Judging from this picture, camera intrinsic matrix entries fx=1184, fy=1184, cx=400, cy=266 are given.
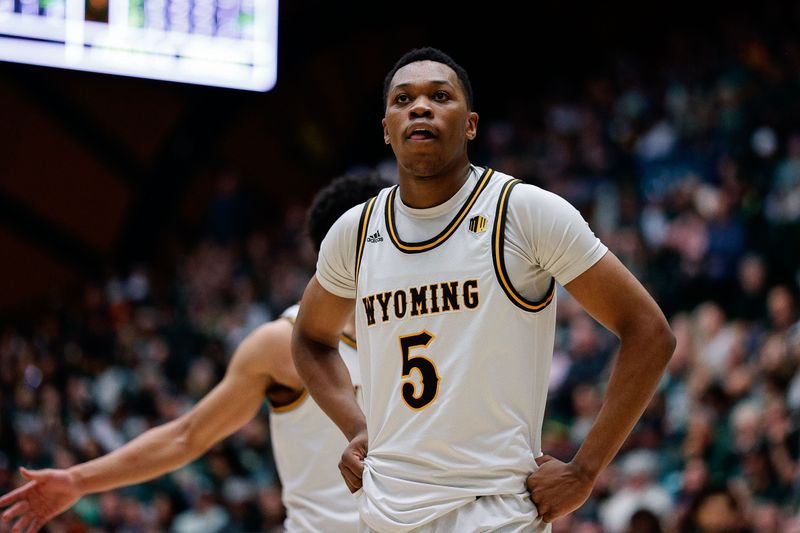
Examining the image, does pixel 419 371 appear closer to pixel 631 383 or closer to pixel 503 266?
pixel 503 266

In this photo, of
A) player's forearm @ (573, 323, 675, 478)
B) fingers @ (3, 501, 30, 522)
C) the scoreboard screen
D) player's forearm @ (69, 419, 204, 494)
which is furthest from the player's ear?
the scoreboard screen

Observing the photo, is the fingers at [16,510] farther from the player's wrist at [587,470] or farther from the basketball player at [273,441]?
the player's wrist at [587,470]

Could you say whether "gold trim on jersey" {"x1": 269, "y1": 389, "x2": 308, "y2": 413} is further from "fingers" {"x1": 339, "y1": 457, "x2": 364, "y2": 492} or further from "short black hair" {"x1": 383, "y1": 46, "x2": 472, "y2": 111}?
"short black hair" {"x1": 383, "y1": 46, "x2": 472, "y2": 111}

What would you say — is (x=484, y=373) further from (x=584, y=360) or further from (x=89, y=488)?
(x=584, y=360)

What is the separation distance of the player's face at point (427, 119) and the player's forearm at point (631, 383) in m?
0.68

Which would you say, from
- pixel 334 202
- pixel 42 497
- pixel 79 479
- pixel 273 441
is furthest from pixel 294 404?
pixel 42 497

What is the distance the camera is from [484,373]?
2992mm

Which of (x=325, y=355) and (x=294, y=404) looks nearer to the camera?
(x=325, y=355)

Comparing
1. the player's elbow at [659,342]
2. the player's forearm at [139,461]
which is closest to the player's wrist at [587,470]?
the player's elbow at [659,342]

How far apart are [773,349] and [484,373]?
531cm

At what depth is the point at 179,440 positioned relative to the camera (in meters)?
4.30

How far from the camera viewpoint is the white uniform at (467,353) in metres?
2.97

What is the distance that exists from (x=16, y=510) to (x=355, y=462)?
162cm

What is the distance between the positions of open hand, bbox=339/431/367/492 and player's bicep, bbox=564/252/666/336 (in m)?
0.75
